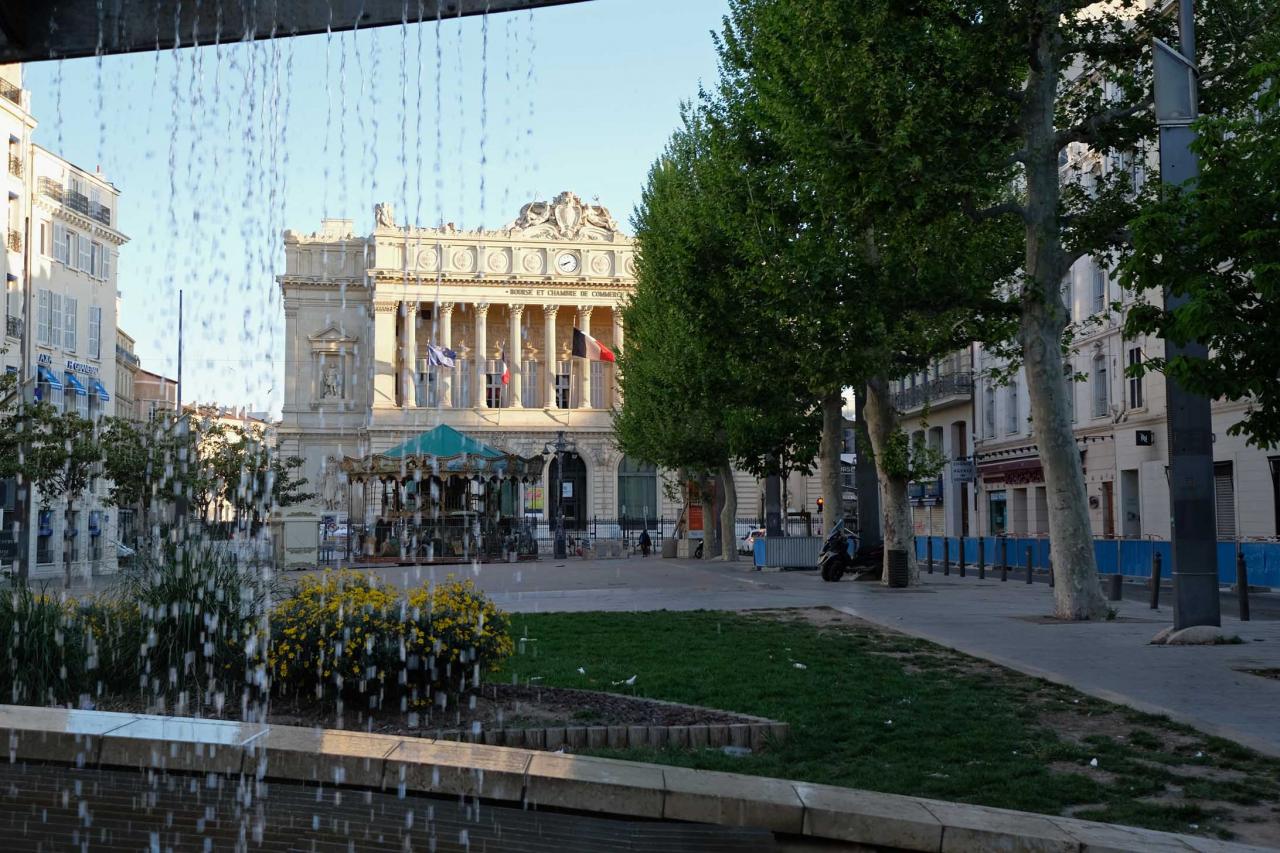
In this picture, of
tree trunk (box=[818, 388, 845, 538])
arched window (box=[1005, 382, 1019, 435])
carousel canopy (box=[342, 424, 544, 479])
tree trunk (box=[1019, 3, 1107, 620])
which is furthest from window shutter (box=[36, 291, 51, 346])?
tree trunk (box=[1019, 3, 1107, 620])

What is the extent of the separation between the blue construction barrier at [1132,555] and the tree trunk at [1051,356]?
244cm

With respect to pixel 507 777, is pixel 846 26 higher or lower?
higher

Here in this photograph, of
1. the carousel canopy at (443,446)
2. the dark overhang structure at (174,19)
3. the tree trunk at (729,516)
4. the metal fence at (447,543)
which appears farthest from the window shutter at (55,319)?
the dark overhang structure at (174,19)

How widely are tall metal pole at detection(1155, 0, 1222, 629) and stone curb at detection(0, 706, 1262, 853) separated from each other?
8.86 metres

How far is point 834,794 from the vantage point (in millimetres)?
5055

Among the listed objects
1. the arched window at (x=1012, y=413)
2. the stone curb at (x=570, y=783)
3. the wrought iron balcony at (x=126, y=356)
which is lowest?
the stone curb at (x=570, y=783)

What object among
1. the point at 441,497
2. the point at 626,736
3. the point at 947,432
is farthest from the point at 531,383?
the point at 626,736

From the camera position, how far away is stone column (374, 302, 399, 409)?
3002 inches

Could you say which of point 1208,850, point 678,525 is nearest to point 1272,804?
point 1208,850

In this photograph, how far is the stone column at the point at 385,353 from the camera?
7625 centimetres

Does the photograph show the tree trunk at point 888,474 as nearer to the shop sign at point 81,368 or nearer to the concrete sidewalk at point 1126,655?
the concrete sidewalk at point 1126,655

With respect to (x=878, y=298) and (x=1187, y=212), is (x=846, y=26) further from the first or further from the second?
(x=1187, y=212)

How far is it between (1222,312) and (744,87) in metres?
15.8

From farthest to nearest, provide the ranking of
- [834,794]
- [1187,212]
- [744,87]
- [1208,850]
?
[744,87], [1187,212], [834,794], [1208,850]
